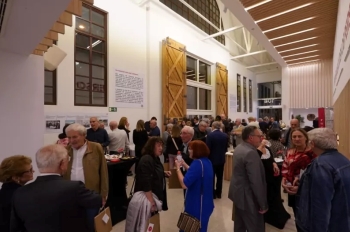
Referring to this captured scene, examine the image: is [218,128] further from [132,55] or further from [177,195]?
[132,55]

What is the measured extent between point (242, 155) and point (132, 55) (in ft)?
22.2

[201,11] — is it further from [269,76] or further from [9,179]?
[9,179]

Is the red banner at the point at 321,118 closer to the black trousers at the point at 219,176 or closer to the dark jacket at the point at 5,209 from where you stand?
the black trousers at the point at 219,176

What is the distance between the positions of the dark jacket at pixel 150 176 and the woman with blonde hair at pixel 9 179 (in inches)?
39.1

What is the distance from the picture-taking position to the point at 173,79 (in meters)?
9.95

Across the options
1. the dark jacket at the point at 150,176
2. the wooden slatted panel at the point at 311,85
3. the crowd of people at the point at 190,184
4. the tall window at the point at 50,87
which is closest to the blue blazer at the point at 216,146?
the crowd of people at the point at 190,184

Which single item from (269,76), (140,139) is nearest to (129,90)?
(140,139)

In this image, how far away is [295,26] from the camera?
6508 millimetres

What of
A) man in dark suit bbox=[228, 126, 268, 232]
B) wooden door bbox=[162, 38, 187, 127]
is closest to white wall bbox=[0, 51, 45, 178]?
man in dark suit bbox=[228, 126, 268, 232]

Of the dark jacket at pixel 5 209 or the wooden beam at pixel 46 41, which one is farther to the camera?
the wooden beam at pixel 46 41

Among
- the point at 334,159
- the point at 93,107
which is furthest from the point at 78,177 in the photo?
the point at 93,107

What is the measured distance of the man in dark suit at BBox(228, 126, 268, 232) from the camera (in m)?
2.27

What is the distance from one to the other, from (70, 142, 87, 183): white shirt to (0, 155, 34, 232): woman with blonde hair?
0.63 meters

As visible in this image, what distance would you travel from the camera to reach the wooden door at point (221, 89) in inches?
542
